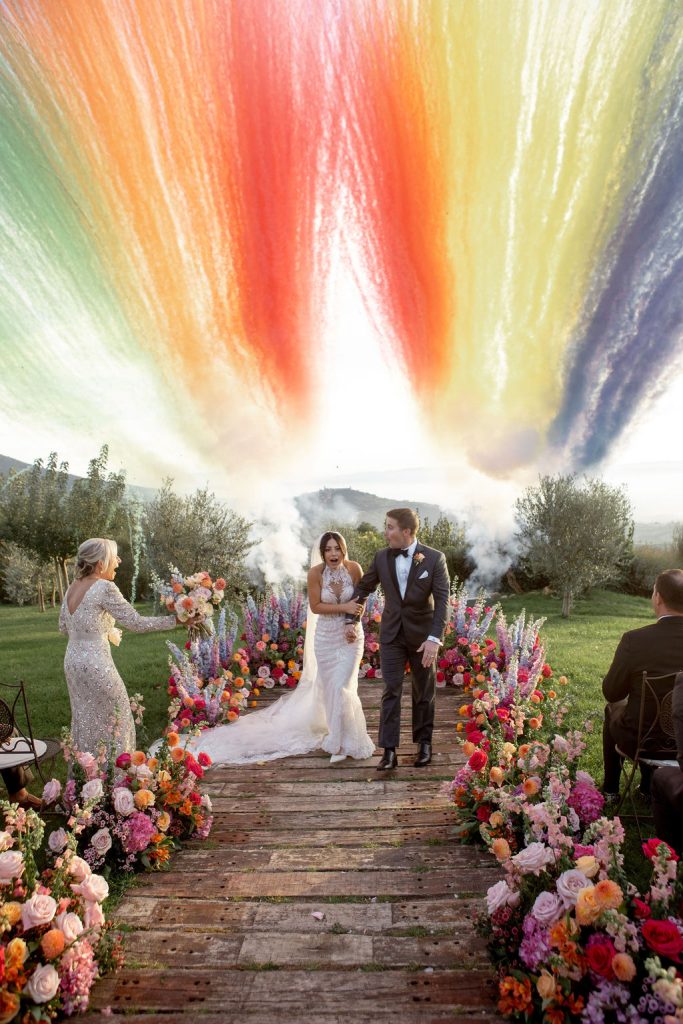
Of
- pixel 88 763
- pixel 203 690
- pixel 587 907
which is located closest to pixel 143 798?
pixel 88 763

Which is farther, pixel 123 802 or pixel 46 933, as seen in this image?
pixel 123 802

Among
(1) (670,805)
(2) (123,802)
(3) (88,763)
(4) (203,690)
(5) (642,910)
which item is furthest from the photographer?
(4) (203,690)

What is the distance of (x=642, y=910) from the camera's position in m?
3.34

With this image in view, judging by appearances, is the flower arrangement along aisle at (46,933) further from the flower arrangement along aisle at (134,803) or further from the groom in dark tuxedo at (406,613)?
the groom in dark tuxedo at (406,613)

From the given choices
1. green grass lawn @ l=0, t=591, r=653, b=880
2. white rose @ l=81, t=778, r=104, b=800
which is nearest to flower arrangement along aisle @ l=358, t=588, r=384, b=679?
green grass lawn @ l=0, t=591, r=653, b=880

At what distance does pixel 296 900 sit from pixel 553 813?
6.98 feet

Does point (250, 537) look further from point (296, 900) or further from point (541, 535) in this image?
point (296, 900)

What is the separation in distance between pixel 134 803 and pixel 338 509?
36025 mm

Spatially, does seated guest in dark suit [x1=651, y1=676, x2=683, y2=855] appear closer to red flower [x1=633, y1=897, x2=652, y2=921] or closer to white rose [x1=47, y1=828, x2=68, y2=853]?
red flower [x1=633, y1=897, x2=652, y2=921]

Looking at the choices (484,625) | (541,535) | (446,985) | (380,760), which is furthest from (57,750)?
(541,535)

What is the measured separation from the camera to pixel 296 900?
492cm

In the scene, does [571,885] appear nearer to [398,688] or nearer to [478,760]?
[478,760]

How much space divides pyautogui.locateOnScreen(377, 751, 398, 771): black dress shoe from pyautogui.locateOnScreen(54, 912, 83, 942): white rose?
4.06 metres

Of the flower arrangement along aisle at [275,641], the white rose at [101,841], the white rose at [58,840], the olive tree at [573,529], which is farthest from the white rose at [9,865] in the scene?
the olive tree at [573,529]
